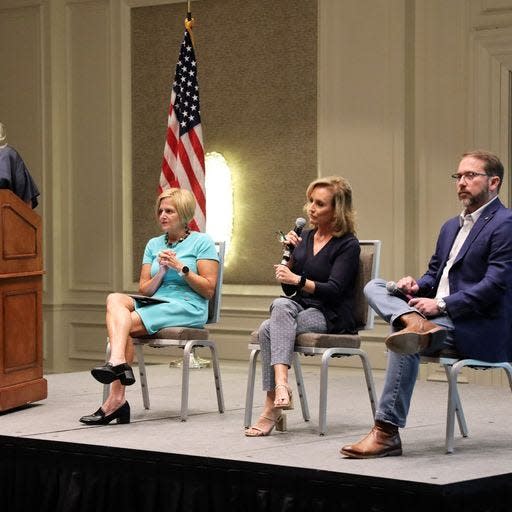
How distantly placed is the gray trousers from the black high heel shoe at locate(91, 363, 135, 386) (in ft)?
1.83

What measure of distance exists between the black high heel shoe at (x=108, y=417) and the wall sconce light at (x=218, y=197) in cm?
305

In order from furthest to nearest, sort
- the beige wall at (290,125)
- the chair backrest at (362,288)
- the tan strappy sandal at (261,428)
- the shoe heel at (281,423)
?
1. the beige wall at (290,125)
2. the chair backrest at (362,288)
3. the shoe heel at (281,423)
4. the tan strappy sandal at (261,428)

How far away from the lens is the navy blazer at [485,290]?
4.19 meters

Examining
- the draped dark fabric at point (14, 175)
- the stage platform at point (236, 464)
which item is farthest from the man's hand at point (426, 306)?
the draped dark fabric at point (14, 175)

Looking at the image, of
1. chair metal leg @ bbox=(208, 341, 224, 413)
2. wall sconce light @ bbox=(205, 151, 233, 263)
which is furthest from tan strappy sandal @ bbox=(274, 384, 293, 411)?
wall sconce light @ bbox=(205, 151, 233, 263)

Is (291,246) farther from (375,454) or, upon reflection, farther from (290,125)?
(290,125)

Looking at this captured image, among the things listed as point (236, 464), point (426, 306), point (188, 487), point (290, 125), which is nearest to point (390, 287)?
point (426, 306)

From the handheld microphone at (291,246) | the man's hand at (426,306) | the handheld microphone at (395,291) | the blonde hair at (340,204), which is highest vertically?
the blonde hair at (340,204)

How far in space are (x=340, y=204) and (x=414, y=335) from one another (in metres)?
0.90

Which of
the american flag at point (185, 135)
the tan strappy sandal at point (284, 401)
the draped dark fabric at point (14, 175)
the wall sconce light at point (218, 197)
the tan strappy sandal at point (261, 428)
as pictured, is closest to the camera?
the tan strappy sandal at point (284, 401)

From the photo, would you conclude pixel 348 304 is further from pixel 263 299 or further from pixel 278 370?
pixel 263 299

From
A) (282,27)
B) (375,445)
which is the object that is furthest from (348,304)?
(282,27)

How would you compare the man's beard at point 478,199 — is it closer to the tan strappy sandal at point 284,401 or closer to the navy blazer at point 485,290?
the navy blazer at point 485,290

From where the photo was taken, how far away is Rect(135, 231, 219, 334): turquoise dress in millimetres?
5125
